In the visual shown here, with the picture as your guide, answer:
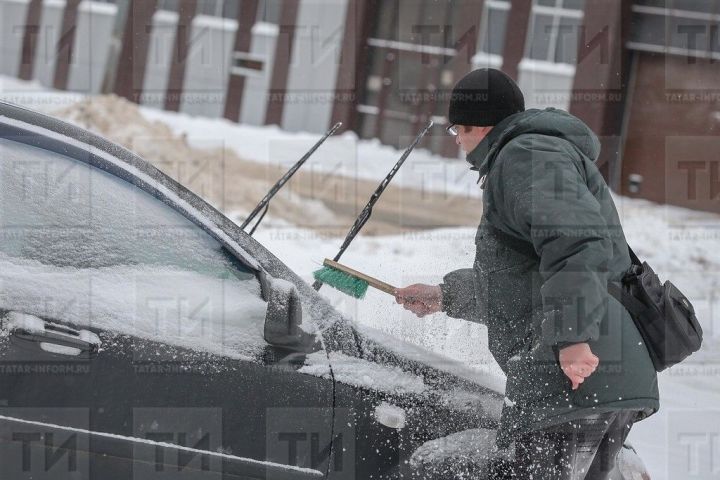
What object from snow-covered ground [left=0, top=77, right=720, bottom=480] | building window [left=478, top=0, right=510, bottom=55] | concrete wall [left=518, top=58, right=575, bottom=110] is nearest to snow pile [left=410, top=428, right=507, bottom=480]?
snow-covered ground [left=0, top=77, right=720, bottom=480]

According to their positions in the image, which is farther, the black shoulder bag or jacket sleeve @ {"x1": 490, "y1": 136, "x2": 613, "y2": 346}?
the black shoulder bag

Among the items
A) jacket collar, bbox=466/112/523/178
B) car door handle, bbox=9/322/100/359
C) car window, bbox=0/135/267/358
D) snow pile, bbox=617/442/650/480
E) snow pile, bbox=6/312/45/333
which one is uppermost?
jacket collar, bbox=466/112/523/178

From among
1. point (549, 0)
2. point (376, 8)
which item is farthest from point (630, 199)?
point (376, 8)

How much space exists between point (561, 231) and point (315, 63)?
13956mm

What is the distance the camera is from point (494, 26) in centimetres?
1525

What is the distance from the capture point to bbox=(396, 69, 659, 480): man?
7.65ft

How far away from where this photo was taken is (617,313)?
253 centimetres

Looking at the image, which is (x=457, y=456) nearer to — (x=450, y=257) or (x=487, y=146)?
(x=487, y=146)

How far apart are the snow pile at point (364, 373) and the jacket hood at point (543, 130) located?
2.21 feet

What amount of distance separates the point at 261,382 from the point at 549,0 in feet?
45.4

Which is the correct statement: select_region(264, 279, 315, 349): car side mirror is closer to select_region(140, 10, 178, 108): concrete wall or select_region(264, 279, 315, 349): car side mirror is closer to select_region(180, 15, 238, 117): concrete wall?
select_region(180, 15, 238, 117): concrete wall

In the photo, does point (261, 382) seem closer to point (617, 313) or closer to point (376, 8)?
point (617, 313)

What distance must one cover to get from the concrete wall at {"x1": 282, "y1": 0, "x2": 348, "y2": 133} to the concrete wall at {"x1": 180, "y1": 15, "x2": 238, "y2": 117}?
1328 mm

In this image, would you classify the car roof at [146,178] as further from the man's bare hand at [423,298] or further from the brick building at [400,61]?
the brick building at [400,61]
